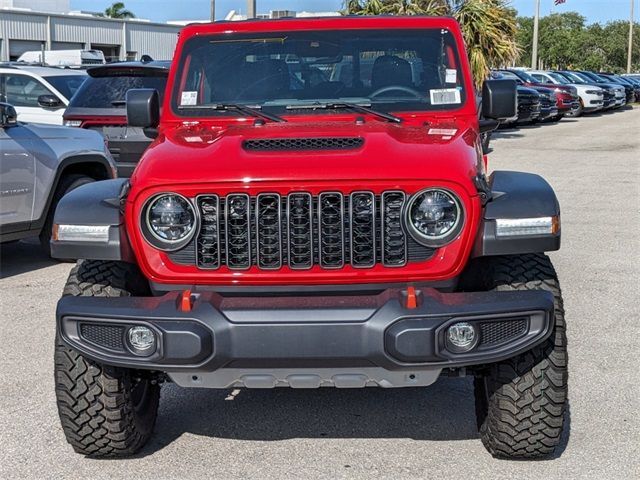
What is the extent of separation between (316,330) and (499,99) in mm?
1993

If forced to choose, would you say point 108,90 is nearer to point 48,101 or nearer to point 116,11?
point 48,101

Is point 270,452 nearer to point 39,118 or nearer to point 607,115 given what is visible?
point 39,118

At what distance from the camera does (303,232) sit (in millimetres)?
4062

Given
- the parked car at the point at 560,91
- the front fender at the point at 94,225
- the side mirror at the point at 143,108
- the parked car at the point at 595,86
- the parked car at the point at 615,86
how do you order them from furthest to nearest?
the parked car at the point at 615,86
the parked car at the point at 595,86
the parked car at the point at 560,91
the side mirror at the point at 143,108
the front fender at the point at 94,225

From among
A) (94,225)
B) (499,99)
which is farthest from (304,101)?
(94,225)

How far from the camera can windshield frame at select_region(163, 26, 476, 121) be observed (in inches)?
202

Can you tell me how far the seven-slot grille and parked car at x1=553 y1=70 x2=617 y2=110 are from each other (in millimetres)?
33573

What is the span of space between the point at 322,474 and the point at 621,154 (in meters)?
17.8

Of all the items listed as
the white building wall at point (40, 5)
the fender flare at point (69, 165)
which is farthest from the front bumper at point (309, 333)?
the white building wall at point (40, 5)

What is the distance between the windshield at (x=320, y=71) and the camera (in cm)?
523

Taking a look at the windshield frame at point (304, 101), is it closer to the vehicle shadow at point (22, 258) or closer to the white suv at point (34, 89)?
the vehicle shadow at point (22, 258)

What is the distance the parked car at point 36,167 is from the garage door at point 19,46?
36075 mm

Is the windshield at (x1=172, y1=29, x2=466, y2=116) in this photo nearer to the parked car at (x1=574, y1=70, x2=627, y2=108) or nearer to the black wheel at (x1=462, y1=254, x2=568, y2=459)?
the black wheel at (x1=462, y1=254, x2=568, y2=459)

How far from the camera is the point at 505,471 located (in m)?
4.37
